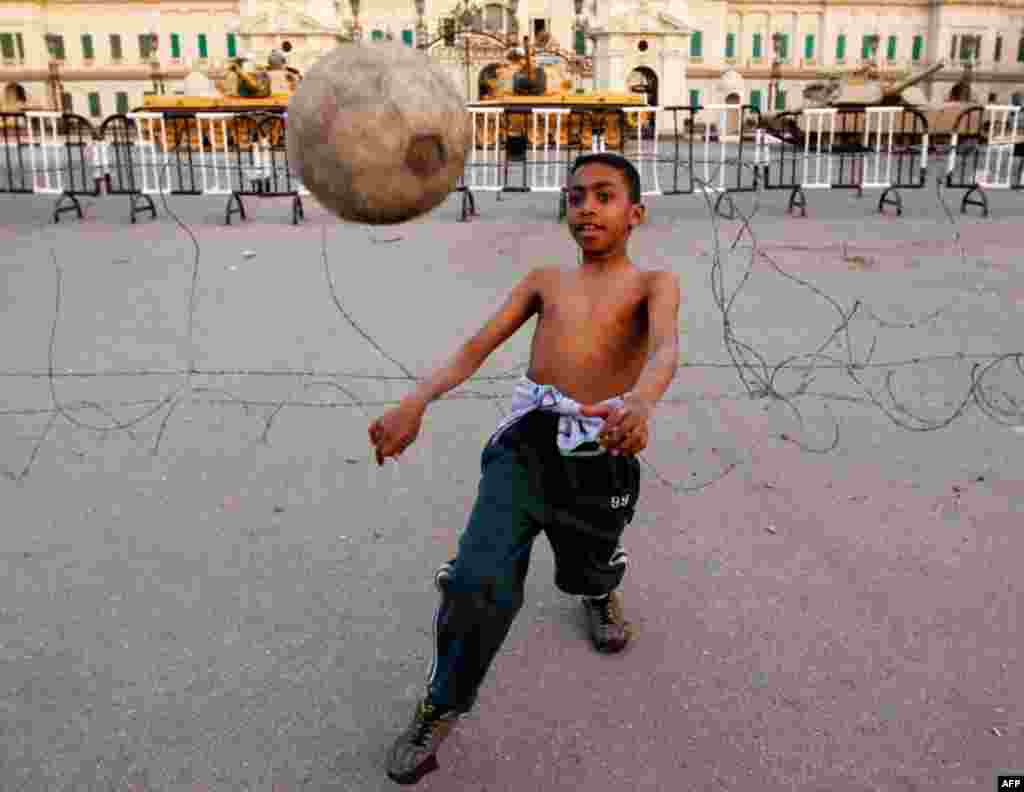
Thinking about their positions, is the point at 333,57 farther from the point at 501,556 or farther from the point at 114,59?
the point at 114,59

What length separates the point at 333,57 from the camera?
2.85 m

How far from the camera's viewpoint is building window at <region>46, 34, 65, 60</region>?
70.4m

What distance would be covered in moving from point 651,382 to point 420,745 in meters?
1.14

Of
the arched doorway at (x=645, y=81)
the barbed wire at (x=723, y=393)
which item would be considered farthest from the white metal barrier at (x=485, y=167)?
the arched doorway at (x=645, y=81)

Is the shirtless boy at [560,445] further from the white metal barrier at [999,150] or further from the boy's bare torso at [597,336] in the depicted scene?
the white metal barrier at [999,150]

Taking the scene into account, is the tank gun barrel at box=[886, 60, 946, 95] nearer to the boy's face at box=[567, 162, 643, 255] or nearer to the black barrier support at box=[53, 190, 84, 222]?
the black barrier support at box=[53, 190, 84, 222]

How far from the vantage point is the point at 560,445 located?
277 centimetres

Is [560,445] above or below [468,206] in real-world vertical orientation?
above

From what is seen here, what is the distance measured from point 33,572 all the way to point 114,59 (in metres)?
80.6

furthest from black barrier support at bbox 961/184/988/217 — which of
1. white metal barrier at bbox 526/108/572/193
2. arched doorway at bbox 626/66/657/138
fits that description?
arched doorway at bbox 626/66/657/138

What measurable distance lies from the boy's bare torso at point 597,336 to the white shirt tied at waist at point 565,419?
97 millimetres

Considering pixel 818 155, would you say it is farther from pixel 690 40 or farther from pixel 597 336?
pixel 690 40

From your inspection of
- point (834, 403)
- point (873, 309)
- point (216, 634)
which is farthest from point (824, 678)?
point (873, 309)

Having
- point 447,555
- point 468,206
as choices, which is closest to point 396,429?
point 447,555
